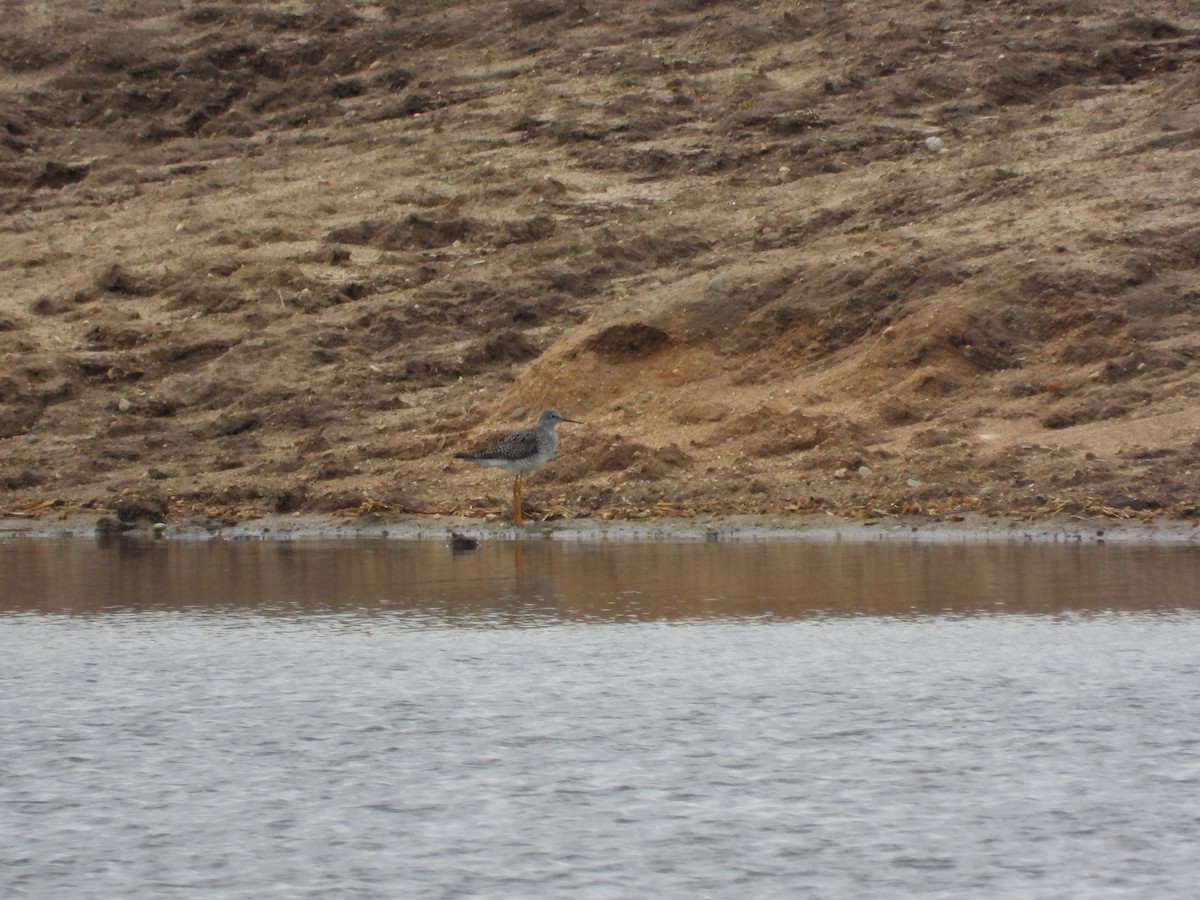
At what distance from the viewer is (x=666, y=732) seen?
6.26m

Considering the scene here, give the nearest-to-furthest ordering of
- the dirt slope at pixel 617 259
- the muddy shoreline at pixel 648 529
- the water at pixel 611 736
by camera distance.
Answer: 1. the water at pixel 611 736
2. the muddy shoreline at pixel 648 529
3. the dirt slope at pixel 617 259

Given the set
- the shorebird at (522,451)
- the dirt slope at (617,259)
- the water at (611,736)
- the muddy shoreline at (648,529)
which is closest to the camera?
the water at (611,736)

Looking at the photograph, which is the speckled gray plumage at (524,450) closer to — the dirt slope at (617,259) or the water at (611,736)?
the dirt slope at (617,259)

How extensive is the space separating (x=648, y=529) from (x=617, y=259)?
7448mm

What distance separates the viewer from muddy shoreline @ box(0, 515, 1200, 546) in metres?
12.4

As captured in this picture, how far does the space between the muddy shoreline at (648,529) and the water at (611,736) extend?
A: 6.44 feet

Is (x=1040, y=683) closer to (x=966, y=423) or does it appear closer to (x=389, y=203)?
(x=966, y=423)

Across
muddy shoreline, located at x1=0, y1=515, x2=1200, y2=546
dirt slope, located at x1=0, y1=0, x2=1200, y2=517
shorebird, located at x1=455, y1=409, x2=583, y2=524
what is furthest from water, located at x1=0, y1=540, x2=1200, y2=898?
dirt slope, located at x1=0, y1=0, x2=1200, y2=517

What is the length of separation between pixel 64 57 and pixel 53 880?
27918 mm

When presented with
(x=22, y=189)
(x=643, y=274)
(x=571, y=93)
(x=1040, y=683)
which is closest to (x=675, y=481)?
(x=643, y=274)

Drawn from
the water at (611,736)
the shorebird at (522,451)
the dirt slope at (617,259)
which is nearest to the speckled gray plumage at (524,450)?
the shorebird at (522,451)

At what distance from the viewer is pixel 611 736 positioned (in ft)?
20.4

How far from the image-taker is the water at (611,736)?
479 cm

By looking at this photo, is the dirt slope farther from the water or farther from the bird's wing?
the water
